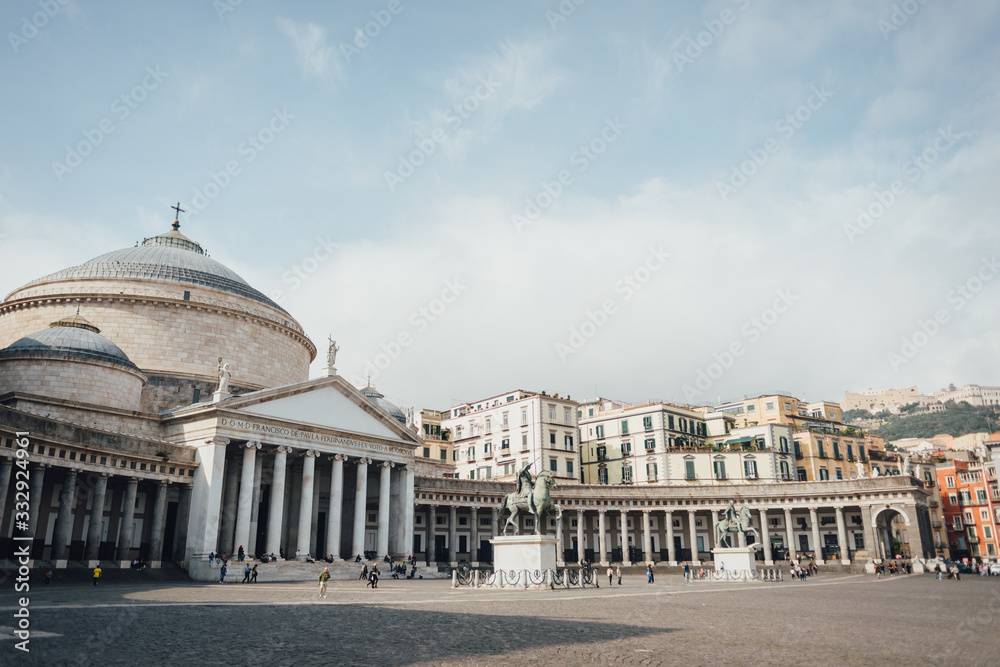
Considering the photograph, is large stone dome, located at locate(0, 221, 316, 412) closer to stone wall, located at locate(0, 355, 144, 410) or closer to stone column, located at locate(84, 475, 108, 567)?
stone wall, located at locate(0, 355, 144, 410)

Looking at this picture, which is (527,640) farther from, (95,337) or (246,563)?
(95,337)

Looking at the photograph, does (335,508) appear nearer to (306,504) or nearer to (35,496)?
(306,504)

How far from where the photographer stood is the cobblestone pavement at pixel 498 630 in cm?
1141

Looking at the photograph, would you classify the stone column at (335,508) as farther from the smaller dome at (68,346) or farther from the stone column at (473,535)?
the stone column at (473,535)

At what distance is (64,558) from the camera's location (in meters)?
32.6

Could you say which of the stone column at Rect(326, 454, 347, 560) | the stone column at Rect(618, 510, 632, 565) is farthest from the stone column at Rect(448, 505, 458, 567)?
→ the stone column at Rect(326, 454, 347, 560)

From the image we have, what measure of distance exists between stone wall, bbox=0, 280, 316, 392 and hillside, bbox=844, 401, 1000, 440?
136 metres

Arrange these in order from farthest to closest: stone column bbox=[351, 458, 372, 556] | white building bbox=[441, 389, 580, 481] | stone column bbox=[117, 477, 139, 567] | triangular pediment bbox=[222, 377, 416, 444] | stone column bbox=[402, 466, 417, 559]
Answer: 1. white building bbox=[441, 389, 580, 481]
2. stone column bbox=[402, 466, 417, 559]
3. stone column bbox=[351, 458, 372, 556]
4. triangular pediment bbox=[222, 377, 416, 444]
5. stone column bbox=[117, 477, 139, 567]

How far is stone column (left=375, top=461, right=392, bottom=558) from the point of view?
47875mm

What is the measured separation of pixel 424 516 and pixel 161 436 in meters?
22.3

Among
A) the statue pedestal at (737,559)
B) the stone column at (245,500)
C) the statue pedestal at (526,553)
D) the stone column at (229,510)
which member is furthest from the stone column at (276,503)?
the statue pedestal at (737,559)

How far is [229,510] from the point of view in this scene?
42.1 metres

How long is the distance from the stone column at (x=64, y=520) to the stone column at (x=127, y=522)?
3.08m

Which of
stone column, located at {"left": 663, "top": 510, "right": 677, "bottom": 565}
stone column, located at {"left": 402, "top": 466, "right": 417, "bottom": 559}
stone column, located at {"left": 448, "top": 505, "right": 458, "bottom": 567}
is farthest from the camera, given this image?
stone column, located at {"left": 663, "top": 510, "right": 677, "bottom": 565}
